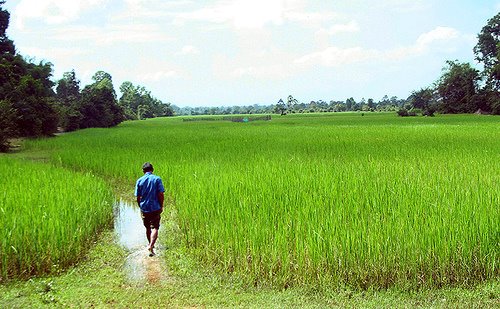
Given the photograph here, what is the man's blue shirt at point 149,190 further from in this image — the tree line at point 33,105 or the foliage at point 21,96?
the foliage at point 21,96

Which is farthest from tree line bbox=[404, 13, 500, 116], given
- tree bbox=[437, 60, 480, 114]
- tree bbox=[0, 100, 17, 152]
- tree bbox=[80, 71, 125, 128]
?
tree bbox=[0, 100, 17, 152]

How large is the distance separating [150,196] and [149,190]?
0.08 metres

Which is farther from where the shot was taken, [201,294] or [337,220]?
[337,220]

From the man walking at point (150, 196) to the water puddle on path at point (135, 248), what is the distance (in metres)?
0.24

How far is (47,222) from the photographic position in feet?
18.4

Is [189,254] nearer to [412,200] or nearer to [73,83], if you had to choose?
[412,200]

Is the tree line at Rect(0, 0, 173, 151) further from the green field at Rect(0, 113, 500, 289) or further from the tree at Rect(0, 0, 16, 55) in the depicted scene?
the green field at Rect(0, 113, 500, 289)

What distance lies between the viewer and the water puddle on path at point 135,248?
525cm

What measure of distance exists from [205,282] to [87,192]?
3.69 metres

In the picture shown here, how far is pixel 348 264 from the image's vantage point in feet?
15.3

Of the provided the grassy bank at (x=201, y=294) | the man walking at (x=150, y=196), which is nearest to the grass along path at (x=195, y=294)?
the grassy bank at (x=201, y=294)

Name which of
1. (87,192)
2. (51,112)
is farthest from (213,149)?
(51,112)

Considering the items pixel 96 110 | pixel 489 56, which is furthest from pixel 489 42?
pixel 96 110

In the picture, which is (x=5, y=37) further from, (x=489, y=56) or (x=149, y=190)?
(x=489, y=56)
